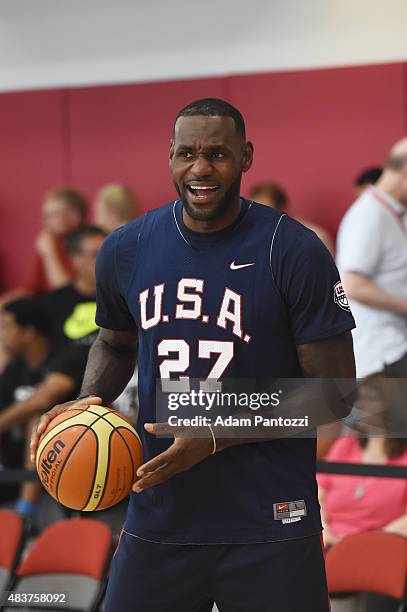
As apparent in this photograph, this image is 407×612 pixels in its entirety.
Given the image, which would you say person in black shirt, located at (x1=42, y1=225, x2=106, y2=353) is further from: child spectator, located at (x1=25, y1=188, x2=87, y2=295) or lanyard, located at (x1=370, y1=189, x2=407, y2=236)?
lanyard, located at (x1=370, y1=189, x2=407, y2=236)

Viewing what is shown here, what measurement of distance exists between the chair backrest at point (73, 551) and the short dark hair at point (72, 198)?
2.73 meters

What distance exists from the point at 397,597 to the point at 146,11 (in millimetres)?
3962

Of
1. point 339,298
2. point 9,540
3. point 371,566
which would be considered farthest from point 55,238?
point 339,298

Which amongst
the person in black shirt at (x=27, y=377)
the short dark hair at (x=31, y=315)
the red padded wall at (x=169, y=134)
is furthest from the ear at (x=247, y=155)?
the red padded wall at (x=169, y=134)

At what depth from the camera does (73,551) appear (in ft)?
11.6

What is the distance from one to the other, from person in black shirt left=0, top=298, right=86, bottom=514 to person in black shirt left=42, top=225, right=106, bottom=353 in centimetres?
11

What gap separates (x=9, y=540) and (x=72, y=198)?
8.77ft

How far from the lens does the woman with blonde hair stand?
575 cm

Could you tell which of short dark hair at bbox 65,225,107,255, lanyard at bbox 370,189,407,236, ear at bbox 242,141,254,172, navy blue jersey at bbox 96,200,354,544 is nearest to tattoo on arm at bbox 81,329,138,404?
navy blue jersey at bbox 96,200,354,544

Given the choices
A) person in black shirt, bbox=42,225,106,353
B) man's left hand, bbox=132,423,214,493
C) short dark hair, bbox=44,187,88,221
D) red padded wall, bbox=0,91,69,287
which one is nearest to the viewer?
man's left hand, bbox=132,423,214,493

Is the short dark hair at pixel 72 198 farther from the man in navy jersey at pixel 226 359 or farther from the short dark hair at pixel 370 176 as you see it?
the man in navy jersey at pixel 226 359

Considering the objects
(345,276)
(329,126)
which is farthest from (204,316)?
(329,126)

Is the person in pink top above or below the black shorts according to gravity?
below

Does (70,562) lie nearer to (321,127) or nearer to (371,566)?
(371,566)
